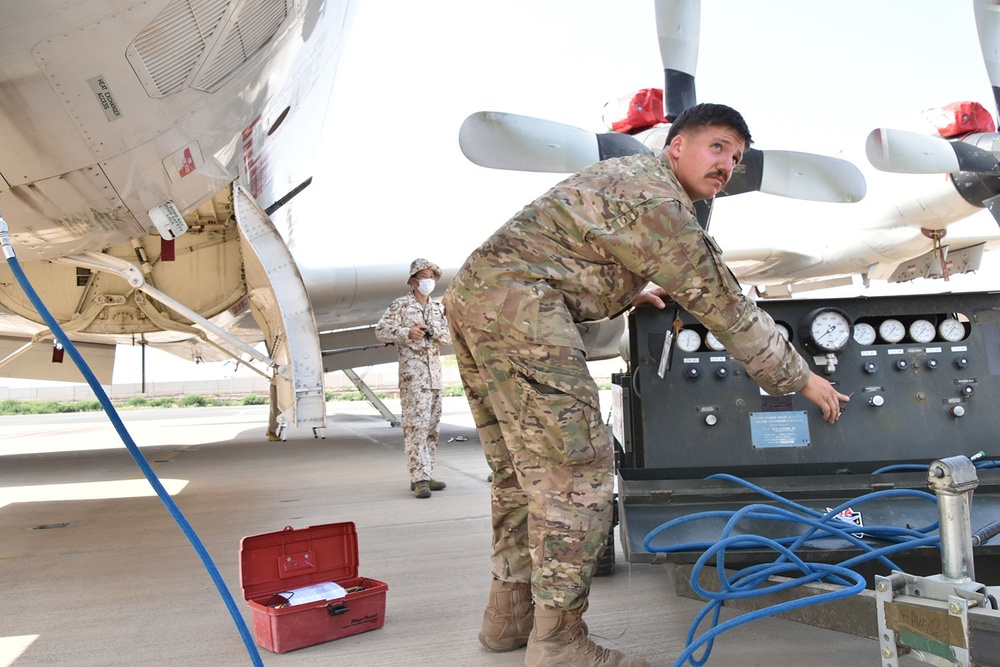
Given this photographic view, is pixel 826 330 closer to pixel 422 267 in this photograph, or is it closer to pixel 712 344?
pixel 712 344

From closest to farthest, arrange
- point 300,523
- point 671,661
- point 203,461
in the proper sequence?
1. point 671,661
2. point 300,523
3. point 203,461

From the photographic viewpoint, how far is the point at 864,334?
2.87m

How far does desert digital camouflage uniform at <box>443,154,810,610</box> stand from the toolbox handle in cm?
81

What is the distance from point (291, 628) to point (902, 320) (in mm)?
2554

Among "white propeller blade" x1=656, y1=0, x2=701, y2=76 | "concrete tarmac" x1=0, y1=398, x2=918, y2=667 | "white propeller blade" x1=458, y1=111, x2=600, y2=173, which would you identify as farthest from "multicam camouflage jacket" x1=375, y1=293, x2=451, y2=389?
"white propeller blade" x1=656, y1=0, x2=701, y2=76

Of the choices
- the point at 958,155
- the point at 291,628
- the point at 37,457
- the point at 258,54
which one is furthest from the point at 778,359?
A: the point at 37,457

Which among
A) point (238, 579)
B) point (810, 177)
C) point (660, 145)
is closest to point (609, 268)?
point (238, 579)

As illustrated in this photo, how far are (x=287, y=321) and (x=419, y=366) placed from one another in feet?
4.33

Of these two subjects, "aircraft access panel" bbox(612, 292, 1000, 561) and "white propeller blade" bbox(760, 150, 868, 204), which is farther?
"white propeller blade" bbox(760, 150, 868, 204)

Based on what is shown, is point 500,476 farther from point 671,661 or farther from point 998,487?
point 998,487

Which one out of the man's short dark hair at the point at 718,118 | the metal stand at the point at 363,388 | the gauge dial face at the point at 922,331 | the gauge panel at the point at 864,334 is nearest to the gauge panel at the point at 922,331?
the gauge dial face at the point at 922,331

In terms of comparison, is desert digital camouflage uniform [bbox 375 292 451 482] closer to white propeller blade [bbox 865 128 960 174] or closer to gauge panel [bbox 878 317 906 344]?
gauge panel [bbox 878 317 906 344]

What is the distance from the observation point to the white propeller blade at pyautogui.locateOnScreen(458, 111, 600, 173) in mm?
5246

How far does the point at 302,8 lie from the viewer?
438 cm
